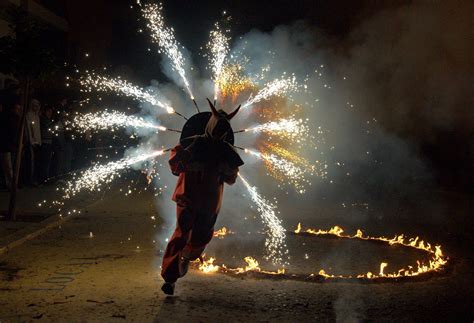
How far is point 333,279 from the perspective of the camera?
645cm

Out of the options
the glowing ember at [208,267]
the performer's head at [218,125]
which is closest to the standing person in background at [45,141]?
the glowing ember at [208,267]

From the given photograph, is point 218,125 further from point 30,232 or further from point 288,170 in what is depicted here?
point 288,170

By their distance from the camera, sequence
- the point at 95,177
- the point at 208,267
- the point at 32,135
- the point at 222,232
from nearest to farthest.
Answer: the point at 208,267
the point at 222,232
the point at 32,135
the point at 95,177

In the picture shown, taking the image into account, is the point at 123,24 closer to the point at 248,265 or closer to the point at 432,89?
the point at 432,89

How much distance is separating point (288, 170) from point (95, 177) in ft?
22.7

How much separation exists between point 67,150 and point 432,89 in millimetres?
9953

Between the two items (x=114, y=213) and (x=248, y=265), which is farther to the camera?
(x=114, y=213)

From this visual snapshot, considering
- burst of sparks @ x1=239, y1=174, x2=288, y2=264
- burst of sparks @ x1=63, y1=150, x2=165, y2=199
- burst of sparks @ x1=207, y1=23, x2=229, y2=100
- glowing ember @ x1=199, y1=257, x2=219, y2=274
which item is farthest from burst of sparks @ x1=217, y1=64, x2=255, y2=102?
glowing ember @ x1=199, y1=257, x2=219, y2=274

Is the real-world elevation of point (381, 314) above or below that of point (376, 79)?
below

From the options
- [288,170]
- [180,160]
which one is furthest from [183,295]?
[288,170]

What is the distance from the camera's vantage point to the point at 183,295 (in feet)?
18.9

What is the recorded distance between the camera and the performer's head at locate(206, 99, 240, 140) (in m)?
5.95

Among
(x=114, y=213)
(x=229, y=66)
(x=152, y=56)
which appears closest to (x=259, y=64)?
(x=229, y=66)

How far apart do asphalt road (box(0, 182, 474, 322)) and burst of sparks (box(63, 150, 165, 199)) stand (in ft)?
18.2
